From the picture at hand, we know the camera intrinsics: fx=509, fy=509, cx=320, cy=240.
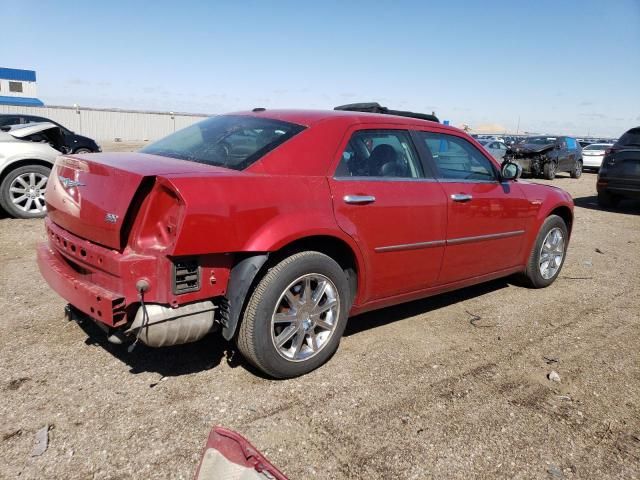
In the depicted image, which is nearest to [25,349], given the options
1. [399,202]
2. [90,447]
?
[90,447]

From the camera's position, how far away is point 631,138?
10.8 meters

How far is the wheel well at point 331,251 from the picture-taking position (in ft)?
9.82

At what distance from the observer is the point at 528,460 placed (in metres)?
2.49

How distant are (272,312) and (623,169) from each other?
10.2 metres

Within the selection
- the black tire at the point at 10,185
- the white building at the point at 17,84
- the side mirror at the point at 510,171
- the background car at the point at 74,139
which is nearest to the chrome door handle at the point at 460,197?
the side mirror at the point at 510,171

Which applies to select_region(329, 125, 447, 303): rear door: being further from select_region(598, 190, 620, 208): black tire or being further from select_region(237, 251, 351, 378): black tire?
select_region(598, 190, 620, 208): black tire

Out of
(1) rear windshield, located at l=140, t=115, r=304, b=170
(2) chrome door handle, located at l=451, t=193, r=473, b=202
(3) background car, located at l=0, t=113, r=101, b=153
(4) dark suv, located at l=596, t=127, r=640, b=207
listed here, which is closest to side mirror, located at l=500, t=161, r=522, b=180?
(2) chrome door handle, located at l=451, t=193, r=473, b=202

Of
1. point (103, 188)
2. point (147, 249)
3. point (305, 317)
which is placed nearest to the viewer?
point (147, 249)

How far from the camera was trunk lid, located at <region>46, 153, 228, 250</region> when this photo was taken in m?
2.63

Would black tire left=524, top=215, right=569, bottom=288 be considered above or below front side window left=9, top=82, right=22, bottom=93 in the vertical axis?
below

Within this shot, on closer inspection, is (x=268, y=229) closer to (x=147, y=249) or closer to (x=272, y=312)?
(x=272, y=312)

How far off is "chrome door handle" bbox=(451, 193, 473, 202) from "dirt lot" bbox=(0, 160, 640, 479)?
40.5 inches

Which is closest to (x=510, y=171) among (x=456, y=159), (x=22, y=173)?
(x=456, y=159)

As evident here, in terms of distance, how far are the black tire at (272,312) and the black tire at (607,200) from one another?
10320 mm
